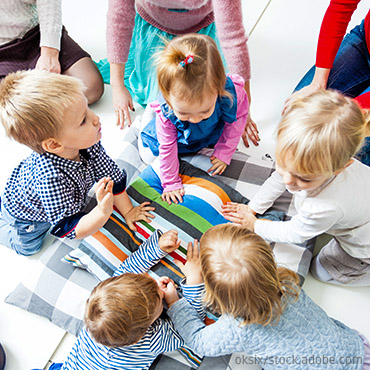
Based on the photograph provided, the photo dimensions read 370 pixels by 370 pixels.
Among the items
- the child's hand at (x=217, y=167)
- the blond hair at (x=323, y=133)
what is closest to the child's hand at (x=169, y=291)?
the child's hand at (x=217, y=167)

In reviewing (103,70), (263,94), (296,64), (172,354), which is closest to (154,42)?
(103,70)

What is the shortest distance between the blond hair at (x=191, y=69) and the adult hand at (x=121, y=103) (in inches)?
21.7

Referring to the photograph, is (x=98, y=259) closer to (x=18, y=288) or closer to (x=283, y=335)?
(x=18, y=288)

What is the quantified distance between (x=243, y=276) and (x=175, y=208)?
47cm

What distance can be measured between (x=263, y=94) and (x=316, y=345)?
1.06m

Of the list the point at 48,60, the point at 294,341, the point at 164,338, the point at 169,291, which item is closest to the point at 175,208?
the point at 169,291

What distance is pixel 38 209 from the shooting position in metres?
1.02

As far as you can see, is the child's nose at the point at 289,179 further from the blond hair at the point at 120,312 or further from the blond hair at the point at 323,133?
the blond hair at the point at 120,312

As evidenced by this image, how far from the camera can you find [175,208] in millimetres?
1188

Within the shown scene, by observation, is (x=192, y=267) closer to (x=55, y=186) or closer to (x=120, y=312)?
(x=120, y=312)

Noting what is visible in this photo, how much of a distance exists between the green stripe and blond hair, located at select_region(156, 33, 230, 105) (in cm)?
39

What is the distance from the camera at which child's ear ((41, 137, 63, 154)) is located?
0.89 metres

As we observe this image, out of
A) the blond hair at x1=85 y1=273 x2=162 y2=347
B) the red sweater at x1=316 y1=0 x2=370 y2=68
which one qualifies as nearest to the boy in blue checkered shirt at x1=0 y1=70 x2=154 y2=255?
the blond hair at x1=85 y1=273 x2=162 y2=347

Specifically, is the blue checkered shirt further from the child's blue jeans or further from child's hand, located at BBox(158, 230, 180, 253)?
child's hand, located at BBox(158, 230, 180, 253)
